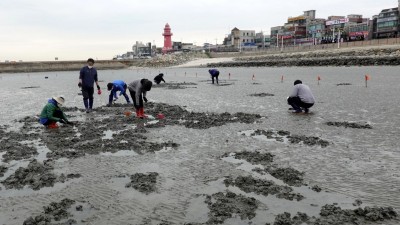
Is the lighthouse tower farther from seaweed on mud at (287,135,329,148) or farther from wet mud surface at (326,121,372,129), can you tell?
seaweed on mud at (287,135,329,148)

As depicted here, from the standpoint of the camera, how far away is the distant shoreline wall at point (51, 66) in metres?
87.7

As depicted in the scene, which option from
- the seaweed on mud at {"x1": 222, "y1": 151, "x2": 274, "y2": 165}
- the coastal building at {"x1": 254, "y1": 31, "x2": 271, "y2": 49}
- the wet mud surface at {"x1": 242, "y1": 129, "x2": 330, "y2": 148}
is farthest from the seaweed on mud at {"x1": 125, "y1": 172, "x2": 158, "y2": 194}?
the coastal building at {"x1": 254, "y1": 31, "x2": 271, "y2": 49}

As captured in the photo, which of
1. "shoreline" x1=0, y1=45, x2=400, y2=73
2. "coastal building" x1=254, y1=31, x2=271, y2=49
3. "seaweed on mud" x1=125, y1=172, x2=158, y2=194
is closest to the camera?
"seaweed on mud" x1=125, y1=172, x2=158, y2=194

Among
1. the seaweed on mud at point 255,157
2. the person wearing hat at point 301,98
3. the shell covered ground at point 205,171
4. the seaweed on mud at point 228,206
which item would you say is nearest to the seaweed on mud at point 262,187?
the shell covered ground at point 205,171

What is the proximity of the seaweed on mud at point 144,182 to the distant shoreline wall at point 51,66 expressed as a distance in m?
91.6

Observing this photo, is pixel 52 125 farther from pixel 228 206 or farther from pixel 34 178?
pixel 228 206

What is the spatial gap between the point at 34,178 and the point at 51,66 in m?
95.5

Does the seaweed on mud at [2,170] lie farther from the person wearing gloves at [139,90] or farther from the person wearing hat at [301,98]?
the person wearing hat at [301,98]

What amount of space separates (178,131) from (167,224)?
6.46 m

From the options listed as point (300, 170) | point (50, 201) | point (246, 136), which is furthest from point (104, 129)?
point (300, 170)

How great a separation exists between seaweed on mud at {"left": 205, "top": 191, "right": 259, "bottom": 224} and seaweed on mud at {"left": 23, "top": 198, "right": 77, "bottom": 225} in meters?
2.00

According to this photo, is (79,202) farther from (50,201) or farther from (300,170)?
(300,170)

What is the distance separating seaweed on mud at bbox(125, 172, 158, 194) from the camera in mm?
6273

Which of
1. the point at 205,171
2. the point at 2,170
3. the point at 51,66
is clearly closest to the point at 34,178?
the point at 2,170
